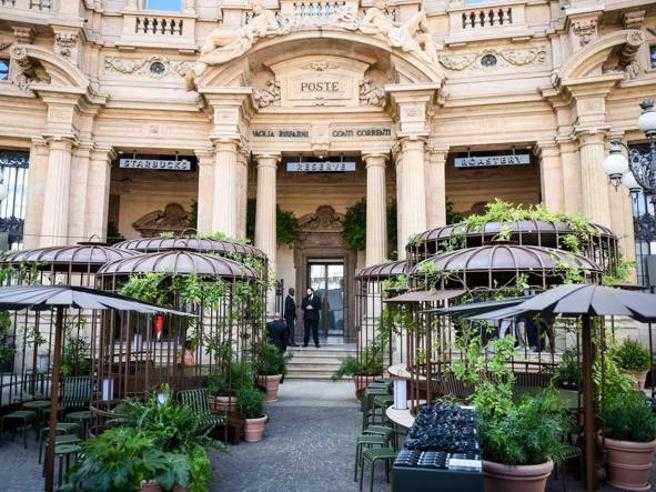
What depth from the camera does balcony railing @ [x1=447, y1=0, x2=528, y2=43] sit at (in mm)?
17125

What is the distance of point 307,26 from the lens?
16.8 m

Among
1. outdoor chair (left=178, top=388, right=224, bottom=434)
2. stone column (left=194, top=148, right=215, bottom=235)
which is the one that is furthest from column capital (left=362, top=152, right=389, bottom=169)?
outdoor chair (left=178, top=388, right=224, bottom=434)

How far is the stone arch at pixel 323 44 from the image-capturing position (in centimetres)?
1638

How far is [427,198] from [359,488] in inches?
455

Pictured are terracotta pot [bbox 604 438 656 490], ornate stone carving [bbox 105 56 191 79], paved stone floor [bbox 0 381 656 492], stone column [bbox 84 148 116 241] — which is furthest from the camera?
ornate stone carving [bbox 105 56 191 79]

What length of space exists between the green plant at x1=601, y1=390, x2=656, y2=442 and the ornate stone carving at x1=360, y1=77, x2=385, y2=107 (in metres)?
12.6

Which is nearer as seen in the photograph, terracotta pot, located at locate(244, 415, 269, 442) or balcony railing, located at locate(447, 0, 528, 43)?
terracotta pot, located at locate(244, 415, 269, 442)

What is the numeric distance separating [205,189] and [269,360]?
23.5 ft

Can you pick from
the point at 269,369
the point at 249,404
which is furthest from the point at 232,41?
the point at 249,404

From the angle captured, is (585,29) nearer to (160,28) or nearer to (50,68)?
(160,28)

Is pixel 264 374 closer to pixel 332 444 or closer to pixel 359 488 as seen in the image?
pixel 332 444

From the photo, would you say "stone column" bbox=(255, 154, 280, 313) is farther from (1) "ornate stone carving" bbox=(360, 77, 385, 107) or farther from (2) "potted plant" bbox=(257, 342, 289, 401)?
(2) "potted plant" bbox=(257, 342, 289, 401)

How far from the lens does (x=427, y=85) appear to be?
1625 centimetres

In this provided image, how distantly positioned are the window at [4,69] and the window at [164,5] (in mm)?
4859
